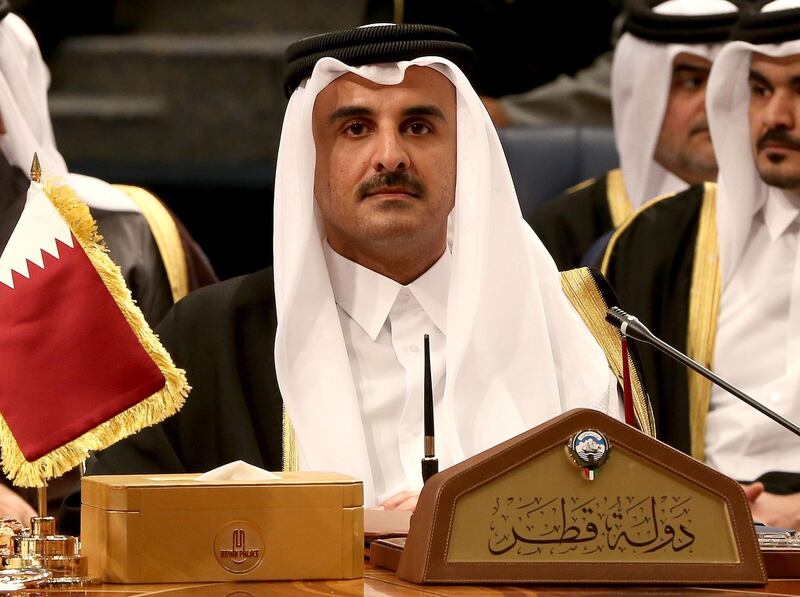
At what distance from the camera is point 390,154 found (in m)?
3.11

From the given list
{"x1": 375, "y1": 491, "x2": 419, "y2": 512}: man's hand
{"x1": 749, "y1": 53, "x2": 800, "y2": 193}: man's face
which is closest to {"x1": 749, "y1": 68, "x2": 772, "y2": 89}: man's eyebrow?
{"x1": 749, "y1": 53, "x2": 800, "y2": 193}: man's face

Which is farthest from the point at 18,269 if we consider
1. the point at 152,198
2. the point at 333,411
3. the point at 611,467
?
the point at 152,198

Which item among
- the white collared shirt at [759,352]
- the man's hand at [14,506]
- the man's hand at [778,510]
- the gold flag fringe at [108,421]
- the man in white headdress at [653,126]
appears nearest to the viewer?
the gold flag fringe at [108,421]

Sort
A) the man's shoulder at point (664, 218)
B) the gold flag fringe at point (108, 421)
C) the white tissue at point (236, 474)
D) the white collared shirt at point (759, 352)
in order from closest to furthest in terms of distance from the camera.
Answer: the white tissue at point (236, 474)
the gold flag fringe at point (108, 421)
the white collared shirt at point (759, 352)
the man's shoulder at point (664, 218)

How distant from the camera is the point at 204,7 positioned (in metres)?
6.27

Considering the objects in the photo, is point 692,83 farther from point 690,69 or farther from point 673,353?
point 673,353

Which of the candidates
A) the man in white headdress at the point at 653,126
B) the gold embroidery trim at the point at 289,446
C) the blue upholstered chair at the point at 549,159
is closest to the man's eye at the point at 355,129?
the gold embroidery trim at the point at 289,446

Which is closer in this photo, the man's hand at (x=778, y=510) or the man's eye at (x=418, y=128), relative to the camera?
the man's eye at (x=418, y=128)

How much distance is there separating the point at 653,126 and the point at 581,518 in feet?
12.3

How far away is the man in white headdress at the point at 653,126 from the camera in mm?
5238

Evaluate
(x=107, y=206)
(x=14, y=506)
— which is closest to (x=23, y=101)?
(x=107, y=206)

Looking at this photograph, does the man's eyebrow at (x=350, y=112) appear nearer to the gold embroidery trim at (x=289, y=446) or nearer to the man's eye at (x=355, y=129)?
the man's eye at (x=355, y=129)

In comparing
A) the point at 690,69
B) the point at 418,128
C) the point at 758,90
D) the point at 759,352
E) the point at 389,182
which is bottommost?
the point at 759,352

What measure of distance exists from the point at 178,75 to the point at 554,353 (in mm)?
3451
